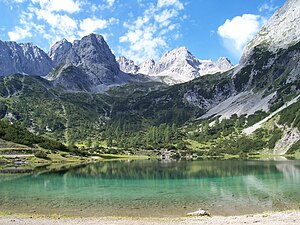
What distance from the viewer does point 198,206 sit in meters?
49.4

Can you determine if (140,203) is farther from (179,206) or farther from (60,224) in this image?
(60,224)

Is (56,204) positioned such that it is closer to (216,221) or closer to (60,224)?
(60,224)

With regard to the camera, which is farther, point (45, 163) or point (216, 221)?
point (45, 163)

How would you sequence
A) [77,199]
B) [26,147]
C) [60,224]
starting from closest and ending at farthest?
[60,224] → [77,199] → [26,147]

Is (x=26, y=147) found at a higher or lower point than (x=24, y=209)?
higher

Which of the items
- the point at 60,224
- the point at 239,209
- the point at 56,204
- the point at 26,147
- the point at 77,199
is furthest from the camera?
the point at 26,147

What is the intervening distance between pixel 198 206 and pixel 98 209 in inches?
573

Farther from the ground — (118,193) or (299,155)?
(299,155)

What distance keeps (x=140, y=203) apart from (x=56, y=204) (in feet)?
42.6

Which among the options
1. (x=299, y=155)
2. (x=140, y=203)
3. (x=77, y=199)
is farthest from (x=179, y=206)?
(x=299, y=155)

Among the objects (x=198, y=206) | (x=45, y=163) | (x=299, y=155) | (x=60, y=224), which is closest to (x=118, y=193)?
(x=198, y=206)

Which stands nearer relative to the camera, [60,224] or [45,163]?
[60,224]

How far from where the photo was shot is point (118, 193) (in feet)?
212

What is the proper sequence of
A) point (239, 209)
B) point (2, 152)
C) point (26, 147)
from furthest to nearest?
point (26, 147) → point (2, 152) → point (239, 209)
